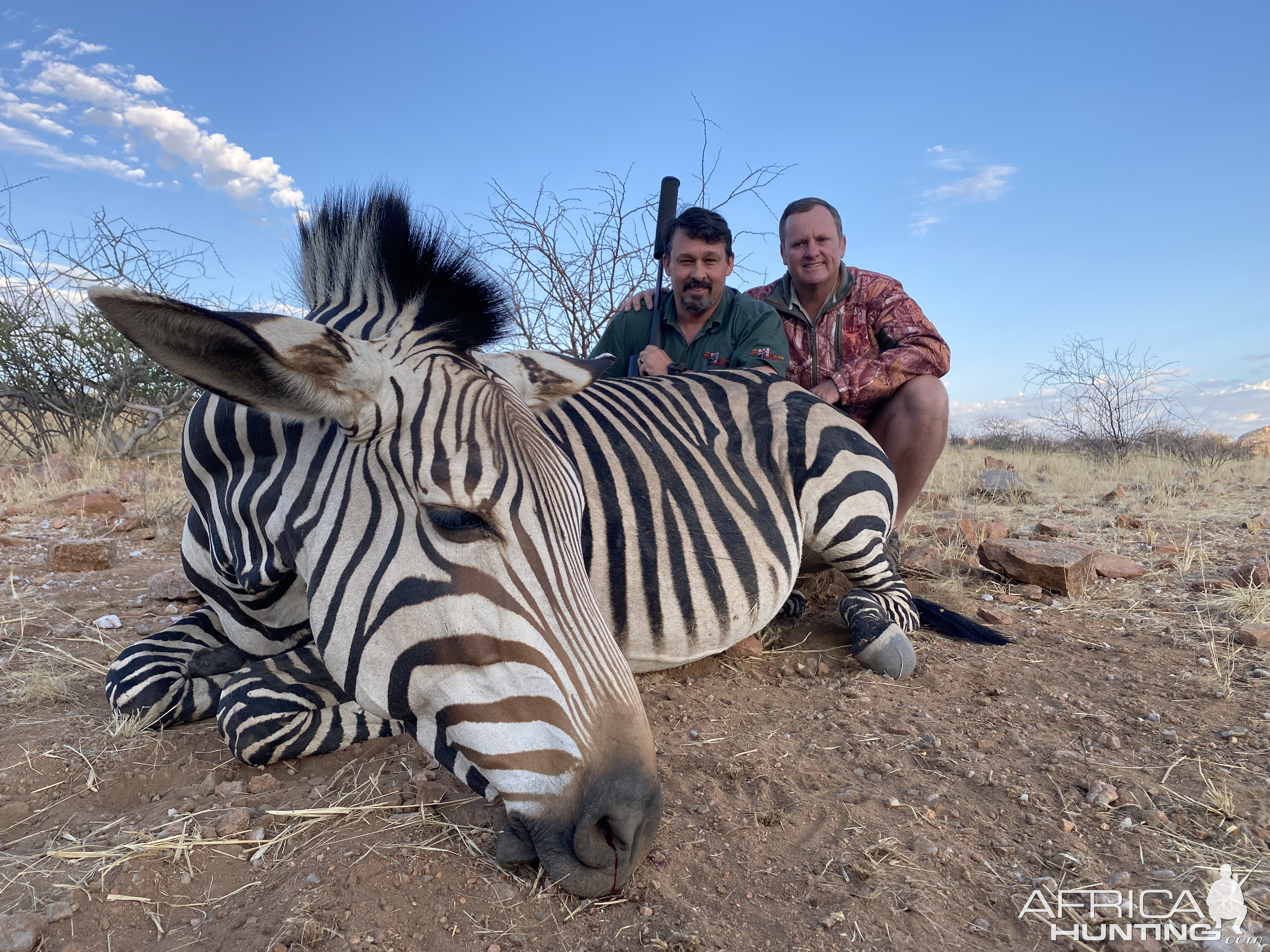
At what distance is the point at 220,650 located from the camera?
2.46m

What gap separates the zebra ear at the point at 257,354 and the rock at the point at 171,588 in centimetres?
264

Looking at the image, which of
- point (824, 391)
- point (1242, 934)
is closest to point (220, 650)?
point (1242, 934)

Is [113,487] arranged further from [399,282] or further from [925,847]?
[925,847]

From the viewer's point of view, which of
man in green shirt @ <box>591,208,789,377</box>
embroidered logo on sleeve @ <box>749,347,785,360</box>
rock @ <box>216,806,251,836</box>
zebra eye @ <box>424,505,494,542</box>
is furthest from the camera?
man in green shirt @ <box>591,208,789,377</box>

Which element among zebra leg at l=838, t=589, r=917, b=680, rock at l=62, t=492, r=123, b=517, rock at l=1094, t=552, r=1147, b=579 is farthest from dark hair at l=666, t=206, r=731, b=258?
rock at l=62, t=492, r=123, b=517

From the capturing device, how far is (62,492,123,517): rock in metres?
5.80

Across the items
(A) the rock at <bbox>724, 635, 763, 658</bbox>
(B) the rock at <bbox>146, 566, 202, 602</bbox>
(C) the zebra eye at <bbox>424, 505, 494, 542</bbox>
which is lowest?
(A) the rock at <bbox>724, 635, 763, 658</bbox>

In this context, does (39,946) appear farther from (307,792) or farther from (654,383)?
(654,383)

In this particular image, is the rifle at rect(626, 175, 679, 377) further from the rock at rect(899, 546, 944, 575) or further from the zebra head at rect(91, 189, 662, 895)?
the zebra head at rect(91, 189, 662, 895)

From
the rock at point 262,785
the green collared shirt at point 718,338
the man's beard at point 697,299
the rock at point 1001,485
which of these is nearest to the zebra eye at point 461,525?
the rock at point 262,785

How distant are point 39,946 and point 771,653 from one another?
8.37 feet

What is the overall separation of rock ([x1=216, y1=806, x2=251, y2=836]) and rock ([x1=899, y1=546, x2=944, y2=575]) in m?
3.71

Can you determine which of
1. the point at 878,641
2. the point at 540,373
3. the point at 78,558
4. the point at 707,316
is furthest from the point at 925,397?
the point at 78,558

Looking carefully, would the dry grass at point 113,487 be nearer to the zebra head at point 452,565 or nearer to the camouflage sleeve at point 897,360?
the zebra head at point 452,565
